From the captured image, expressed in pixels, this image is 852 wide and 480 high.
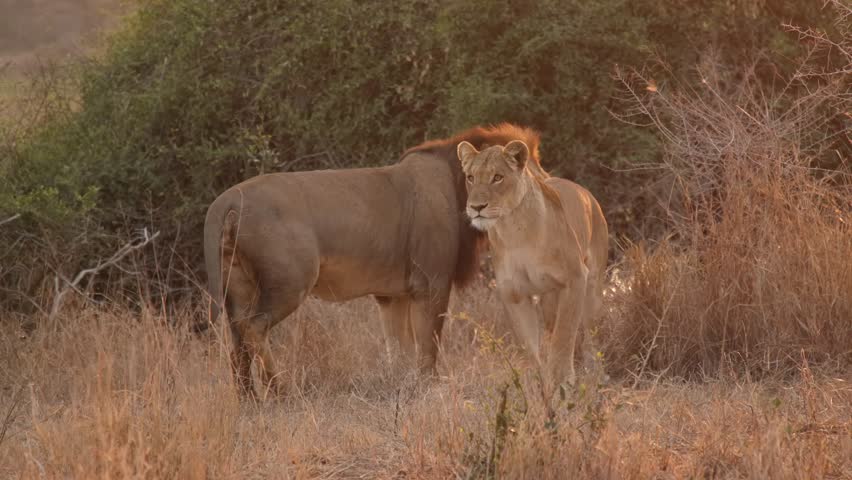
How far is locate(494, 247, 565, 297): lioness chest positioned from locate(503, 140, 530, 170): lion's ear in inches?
15.8

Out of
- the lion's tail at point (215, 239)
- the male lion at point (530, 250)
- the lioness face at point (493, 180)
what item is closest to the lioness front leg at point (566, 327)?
the male lion at point (530, 250)

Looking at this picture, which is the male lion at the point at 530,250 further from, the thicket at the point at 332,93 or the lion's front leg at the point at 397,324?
the thicket at the point at 332,93

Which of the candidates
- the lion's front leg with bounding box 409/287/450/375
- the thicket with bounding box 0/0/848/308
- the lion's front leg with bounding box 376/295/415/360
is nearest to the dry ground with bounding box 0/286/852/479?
the lion's front leg with bounding box 409/287/450/375

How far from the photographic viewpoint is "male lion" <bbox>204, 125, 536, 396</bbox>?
6.27m

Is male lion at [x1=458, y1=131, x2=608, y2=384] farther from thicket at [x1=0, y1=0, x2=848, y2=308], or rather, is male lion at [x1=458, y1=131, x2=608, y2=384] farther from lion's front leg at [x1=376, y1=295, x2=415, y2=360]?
thicket at [x1=0, y1=0, x2=848, y2=308]

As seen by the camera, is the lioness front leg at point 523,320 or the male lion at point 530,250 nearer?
the male lion at point 530,250

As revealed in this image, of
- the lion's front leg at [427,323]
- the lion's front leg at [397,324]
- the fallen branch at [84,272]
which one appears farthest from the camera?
the fallen branch at [84,272]

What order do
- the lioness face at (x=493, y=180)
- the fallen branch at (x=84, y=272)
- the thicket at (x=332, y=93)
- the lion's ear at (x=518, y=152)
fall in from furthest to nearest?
the thicket at (x=332, y=93) → the fallen branch at (x=84, y=272) → the lion's ear at (x=518, y=152) → the lioness face at (x=493, y=180)

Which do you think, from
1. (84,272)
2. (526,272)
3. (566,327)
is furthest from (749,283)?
(84,272)

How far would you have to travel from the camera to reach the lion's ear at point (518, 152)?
5.72 m

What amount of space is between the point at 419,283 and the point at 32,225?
4127 mm

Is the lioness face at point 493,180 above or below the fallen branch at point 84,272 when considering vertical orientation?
above

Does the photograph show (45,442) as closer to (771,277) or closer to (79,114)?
(771,277)

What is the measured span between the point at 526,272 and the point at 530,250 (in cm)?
11
